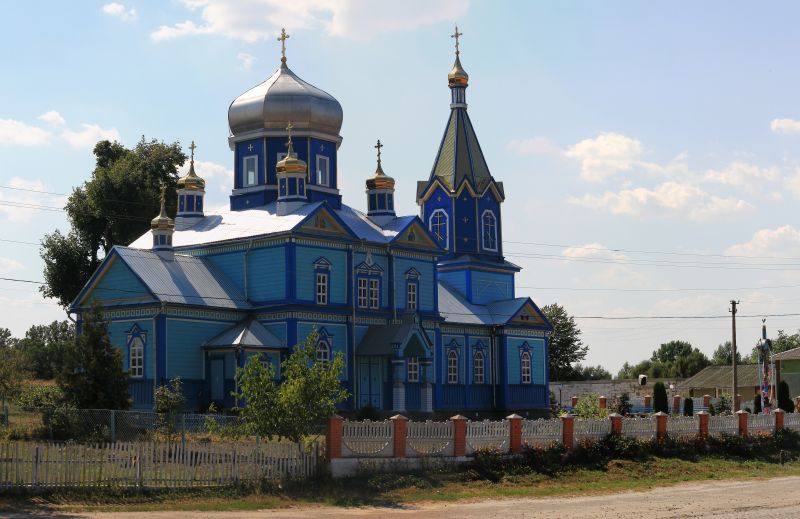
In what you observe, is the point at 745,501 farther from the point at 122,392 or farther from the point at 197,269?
the point at 197,269

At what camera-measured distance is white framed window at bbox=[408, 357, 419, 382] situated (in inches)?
1705

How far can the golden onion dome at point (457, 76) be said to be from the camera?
176ft

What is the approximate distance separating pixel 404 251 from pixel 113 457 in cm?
2156

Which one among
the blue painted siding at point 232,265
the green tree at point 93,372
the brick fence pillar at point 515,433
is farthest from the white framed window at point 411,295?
the green tree at point 93,372

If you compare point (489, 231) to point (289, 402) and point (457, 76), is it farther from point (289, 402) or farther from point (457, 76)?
point (289, 402)

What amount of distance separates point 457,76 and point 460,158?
3790 millimetres

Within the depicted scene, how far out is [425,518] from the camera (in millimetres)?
23828

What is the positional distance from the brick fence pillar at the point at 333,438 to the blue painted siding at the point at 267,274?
13.5m

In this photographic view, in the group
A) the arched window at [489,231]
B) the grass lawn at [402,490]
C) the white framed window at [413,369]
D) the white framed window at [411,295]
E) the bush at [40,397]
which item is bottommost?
the grass lawn at [402,490]

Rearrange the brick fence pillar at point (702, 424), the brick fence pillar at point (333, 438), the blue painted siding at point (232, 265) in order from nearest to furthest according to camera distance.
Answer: the brick fence pillar at point (333, 438), the brick fence pillar at point (702, 424), the blue painted siding at point (232, 265)

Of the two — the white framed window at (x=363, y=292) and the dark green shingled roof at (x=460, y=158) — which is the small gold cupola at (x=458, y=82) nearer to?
the dark green shingled roof at (x=460, y=158)

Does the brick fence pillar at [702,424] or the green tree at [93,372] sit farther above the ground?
the green tree at [93,372]

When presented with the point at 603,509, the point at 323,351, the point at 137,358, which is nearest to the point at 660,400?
the point at 323,351

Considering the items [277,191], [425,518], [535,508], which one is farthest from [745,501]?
[277,191]
